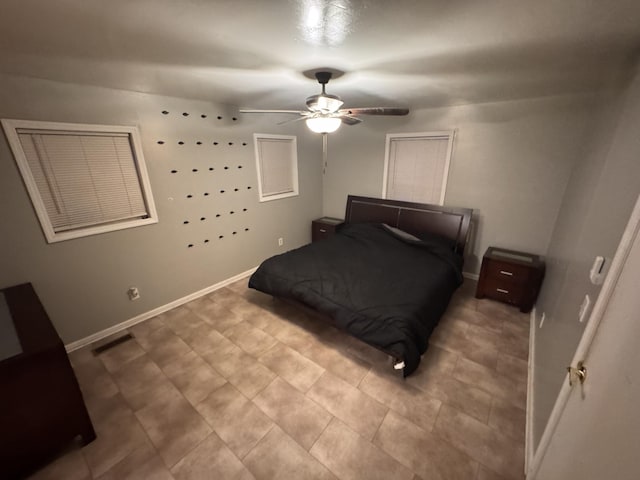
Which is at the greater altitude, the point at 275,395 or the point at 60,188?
the point at 60,188

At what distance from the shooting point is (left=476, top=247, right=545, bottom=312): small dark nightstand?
269cm

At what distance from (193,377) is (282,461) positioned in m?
1.02

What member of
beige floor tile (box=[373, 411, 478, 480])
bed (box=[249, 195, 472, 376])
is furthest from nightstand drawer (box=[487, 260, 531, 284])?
beige floor tile (box=[373, 411, 478, 480])

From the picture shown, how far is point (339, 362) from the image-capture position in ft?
7.22

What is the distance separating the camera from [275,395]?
1.91 metres

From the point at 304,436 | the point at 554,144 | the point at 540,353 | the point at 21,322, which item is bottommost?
the point at 304,436

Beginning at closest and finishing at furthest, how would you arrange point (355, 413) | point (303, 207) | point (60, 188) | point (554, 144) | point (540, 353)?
point (355, 413)
point (540, 353)
point (60, 188)
point (554, 144)
point (303, 207)

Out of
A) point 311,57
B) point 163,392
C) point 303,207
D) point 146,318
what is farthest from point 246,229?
point 311,57

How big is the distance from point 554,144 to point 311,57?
279 centimetres

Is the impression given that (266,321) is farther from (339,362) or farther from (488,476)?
(488,476)

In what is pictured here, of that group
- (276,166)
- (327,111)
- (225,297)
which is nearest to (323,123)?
(327,111)

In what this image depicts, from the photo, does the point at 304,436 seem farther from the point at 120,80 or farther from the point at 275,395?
the point at 120,80

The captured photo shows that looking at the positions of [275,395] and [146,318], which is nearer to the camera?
[275,395]

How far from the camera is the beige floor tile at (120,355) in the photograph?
2.19 metres
